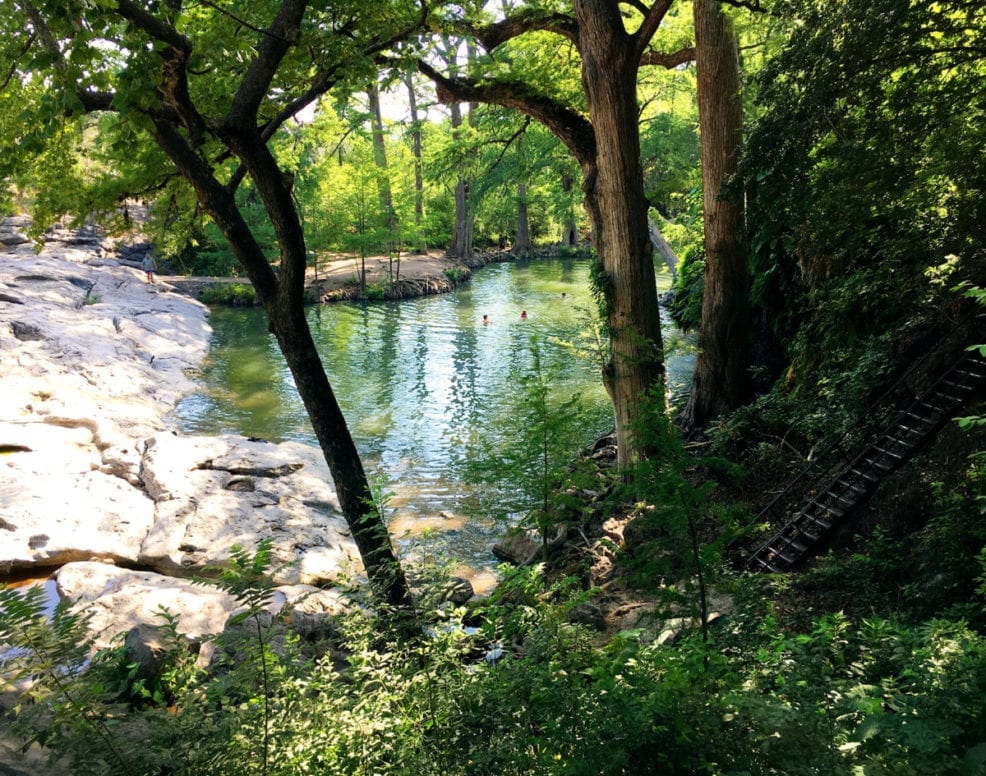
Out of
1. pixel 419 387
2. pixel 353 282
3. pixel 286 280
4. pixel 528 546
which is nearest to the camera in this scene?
pixel 286 280

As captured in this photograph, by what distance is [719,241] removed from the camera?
9.30 meters

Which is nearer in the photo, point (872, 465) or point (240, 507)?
point (872, 465)

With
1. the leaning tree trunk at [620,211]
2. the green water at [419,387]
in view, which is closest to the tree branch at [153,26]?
the green water at [419,387]

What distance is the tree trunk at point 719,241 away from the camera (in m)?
8.85

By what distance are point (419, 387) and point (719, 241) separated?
31.6 feet

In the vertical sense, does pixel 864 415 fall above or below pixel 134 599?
above

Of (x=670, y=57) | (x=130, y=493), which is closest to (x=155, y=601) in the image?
(x=130, y=493)

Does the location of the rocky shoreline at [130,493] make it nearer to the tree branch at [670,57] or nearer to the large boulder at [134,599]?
the large boulder at [134,599]

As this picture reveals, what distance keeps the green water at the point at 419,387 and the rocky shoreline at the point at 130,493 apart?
3.69 ft

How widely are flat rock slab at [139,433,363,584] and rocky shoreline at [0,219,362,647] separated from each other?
0.09 ft

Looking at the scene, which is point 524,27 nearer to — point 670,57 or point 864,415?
point 670,57

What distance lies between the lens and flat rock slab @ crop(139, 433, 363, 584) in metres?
7.86

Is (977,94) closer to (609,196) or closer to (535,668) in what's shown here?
(609,196)

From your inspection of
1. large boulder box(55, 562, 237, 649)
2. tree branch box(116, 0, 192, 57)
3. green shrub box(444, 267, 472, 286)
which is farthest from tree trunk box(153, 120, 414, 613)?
green shrub box(444, 267, 472, 286)
